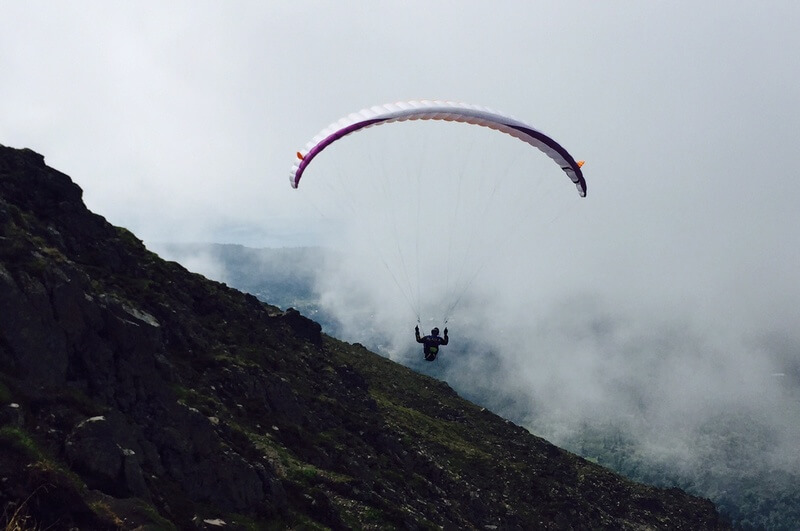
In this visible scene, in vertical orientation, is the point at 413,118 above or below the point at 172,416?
above

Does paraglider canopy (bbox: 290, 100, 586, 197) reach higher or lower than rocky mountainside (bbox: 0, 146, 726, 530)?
higher

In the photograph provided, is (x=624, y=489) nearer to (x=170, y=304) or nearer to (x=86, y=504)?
(x=170, y=304)

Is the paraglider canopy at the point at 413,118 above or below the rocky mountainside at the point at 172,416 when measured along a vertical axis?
above

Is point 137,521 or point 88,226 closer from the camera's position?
point 137,521

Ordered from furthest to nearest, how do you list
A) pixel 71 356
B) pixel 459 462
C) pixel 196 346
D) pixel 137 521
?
pixel 459 462, pixel 196 346, pixel 71 356, pixel 137 521

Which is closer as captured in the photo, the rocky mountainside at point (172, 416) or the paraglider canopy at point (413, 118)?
the rocky mountainside at point (172, 416)

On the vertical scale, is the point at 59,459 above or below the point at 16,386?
below

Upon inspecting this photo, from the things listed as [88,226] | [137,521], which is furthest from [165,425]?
[88,226]

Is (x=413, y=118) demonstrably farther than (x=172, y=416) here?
Yes
